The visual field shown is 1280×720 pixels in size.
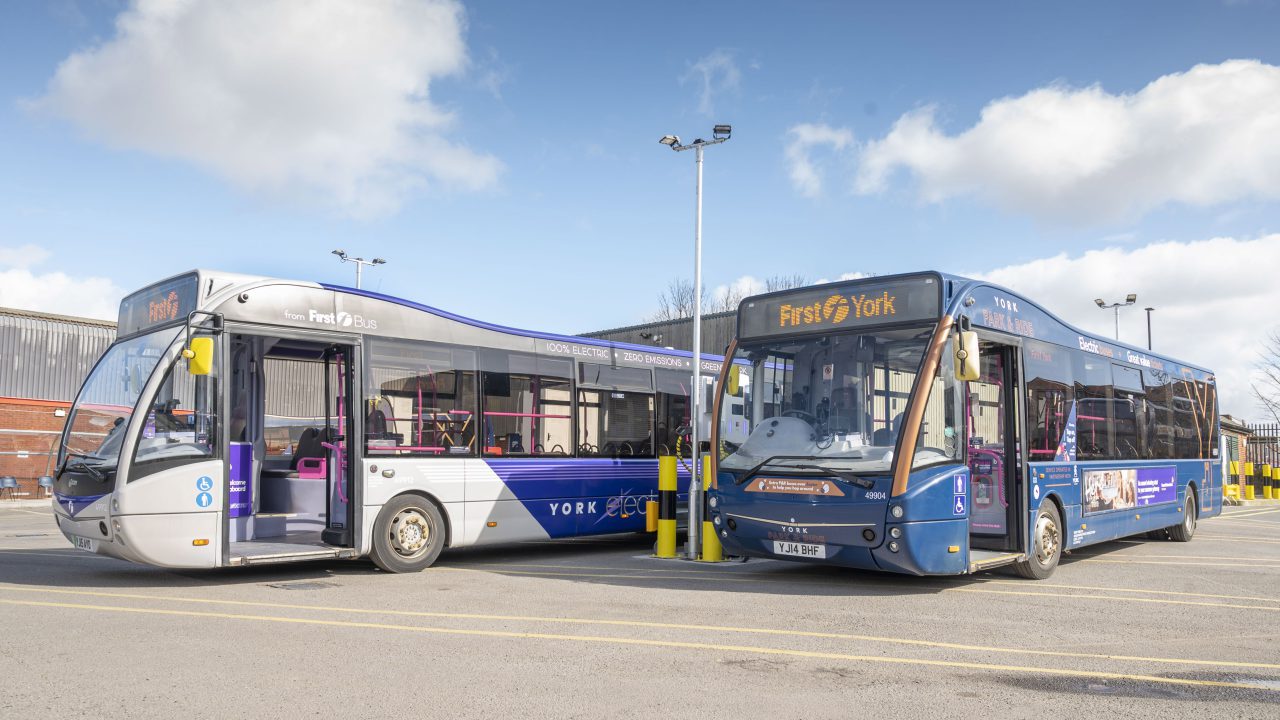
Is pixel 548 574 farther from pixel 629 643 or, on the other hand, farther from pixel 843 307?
pixel 843 307

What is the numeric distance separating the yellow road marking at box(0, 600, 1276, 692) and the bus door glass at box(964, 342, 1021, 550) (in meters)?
4.16

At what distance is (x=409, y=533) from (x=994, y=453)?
6.72m

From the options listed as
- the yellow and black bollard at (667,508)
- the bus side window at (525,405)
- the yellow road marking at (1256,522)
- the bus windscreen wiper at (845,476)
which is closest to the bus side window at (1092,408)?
the bus windscreen wiper at (845,476)

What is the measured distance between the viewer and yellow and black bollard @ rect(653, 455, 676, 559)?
13.1m

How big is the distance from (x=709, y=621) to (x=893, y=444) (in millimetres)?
2533

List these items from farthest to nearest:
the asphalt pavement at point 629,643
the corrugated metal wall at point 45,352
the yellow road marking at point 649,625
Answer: the corrugated metal wall at point 45,352 → the yellow road marking at point 649,625 → the asphalt pavement at point 629,643

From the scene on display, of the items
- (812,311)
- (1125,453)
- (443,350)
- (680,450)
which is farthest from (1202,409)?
(443,350)

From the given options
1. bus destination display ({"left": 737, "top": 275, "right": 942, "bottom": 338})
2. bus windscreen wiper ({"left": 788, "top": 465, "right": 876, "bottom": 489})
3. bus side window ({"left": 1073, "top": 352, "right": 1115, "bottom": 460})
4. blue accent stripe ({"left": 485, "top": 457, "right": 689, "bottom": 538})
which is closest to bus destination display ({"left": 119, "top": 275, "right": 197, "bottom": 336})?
blue accent stripe ({"left": 485, "top": 457, "right": 689, "bottom": 538})

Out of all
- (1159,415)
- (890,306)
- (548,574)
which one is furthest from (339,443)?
(1159,415)

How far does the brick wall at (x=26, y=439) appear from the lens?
26.5 metres

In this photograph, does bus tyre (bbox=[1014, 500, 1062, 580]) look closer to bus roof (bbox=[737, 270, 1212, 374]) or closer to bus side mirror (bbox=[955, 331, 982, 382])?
bus roof (bbox=[737, 270, 1212, 374])

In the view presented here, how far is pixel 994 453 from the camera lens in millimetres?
10898

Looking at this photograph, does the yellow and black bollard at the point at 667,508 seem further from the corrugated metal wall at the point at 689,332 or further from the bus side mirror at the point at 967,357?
the corrugated metal wall at the point at 689,332

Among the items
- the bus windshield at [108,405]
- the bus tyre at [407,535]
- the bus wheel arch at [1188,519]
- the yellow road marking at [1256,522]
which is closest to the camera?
the bus windshield at [108,405]
